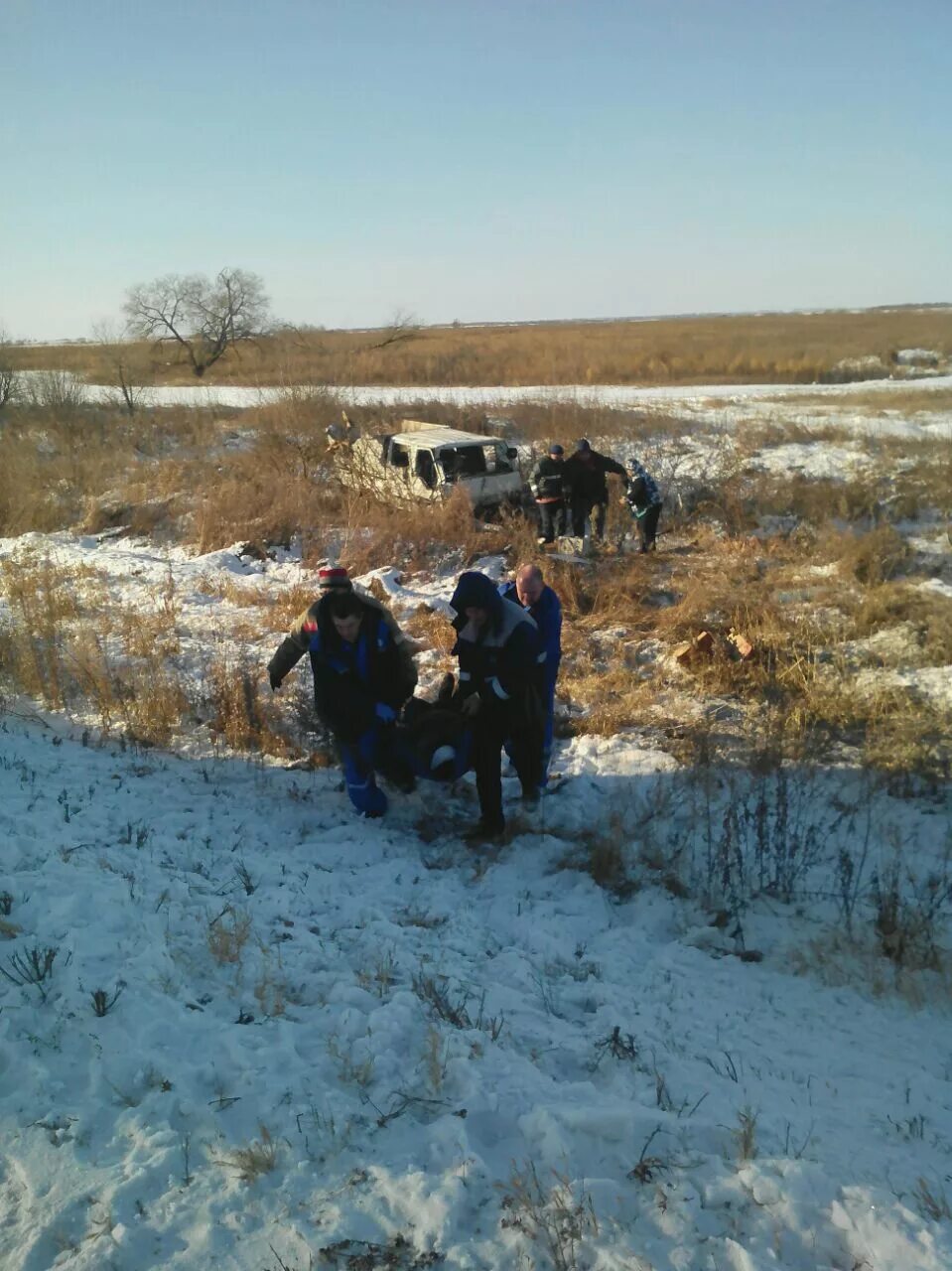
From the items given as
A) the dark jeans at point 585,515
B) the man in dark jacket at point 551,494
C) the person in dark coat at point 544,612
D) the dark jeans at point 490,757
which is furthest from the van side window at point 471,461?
the dark jeans at point 490,757

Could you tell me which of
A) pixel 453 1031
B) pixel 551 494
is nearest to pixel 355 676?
pixel 453 1031

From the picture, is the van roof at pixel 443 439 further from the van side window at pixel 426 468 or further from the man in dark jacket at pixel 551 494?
the man in dark jacket at pixel 551 494

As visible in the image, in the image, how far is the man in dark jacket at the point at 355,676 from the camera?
465 centimetres

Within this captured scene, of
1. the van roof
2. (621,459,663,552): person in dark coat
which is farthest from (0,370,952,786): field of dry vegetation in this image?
the van roof

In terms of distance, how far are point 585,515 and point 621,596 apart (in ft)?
8.20

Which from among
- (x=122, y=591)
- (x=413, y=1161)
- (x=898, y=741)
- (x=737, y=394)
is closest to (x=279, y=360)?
(x=122, y=591)

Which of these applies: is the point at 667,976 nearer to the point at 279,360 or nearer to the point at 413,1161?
the point at 413,1161

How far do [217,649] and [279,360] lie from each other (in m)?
13.9

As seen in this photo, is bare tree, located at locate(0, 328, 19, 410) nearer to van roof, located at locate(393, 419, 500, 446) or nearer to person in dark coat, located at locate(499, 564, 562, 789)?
van roof, located at locate(393, 419, 500, 446)

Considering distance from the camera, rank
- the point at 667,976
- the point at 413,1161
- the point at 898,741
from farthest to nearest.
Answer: the point at 898,741 < the point at 667,976 < the point at 413,1161

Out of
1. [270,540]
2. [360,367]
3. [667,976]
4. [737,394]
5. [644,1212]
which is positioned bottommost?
[667,976]

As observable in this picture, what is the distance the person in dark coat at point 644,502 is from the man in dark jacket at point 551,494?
926 mm

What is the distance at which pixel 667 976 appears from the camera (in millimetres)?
3668

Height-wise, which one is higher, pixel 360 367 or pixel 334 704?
pixel 360 367
